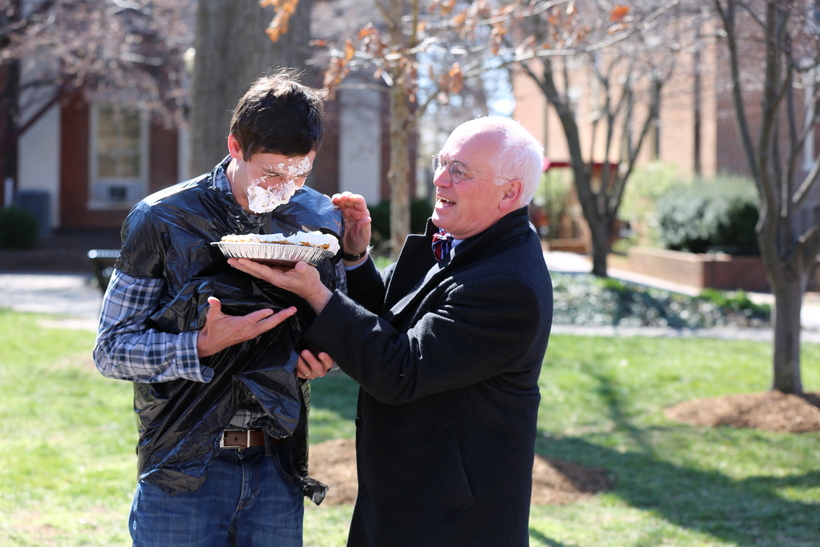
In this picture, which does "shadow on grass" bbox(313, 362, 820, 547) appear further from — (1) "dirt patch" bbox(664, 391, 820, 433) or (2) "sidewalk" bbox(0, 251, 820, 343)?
(2) "sidewalk" bbox(0, 251, 820, 343)

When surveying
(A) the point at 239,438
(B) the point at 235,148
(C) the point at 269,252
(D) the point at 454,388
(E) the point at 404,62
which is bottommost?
(A) the point at 239,438

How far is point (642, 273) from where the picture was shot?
57.2ft

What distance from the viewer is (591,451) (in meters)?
6.30

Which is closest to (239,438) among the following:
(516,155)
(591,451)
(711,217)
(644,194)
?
(516,155)

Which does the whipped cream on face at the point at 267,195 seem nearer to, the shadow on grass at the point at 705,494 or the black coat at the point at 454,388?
the black coat at the point at 454,388

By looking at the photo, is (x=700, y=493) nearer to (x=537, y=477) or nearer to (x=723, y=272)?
(x=537, y=477)

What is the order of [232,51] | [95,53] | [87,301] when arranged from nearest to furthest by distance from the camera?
[232,51]
[87,301]
[95,53]

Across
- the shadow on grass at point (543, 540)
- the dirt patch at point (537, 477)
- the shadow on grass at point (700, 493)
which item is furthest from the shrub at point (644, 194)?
the shadow on grass at point (543, 540)

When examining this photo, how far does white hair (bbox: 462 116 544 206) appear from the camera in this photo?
8.19 feet

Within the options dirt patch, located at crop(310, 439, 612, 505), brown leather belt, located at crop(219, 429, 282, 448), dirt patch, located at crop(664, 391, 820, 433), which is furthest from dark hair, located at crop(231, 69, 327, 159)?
dirt patch, located at crop(664, 391, 820, 433)

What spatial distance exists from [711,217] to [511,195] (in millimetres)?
14292

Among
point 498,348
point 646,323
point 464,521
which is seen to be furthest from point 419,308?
point 646,323

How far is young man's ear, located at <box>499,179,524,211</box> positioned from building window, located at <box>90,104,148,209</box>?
20455 millimetres

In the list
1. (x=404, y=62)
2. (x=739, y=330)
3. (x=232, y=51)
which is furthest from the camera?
(x=739, y=330)
